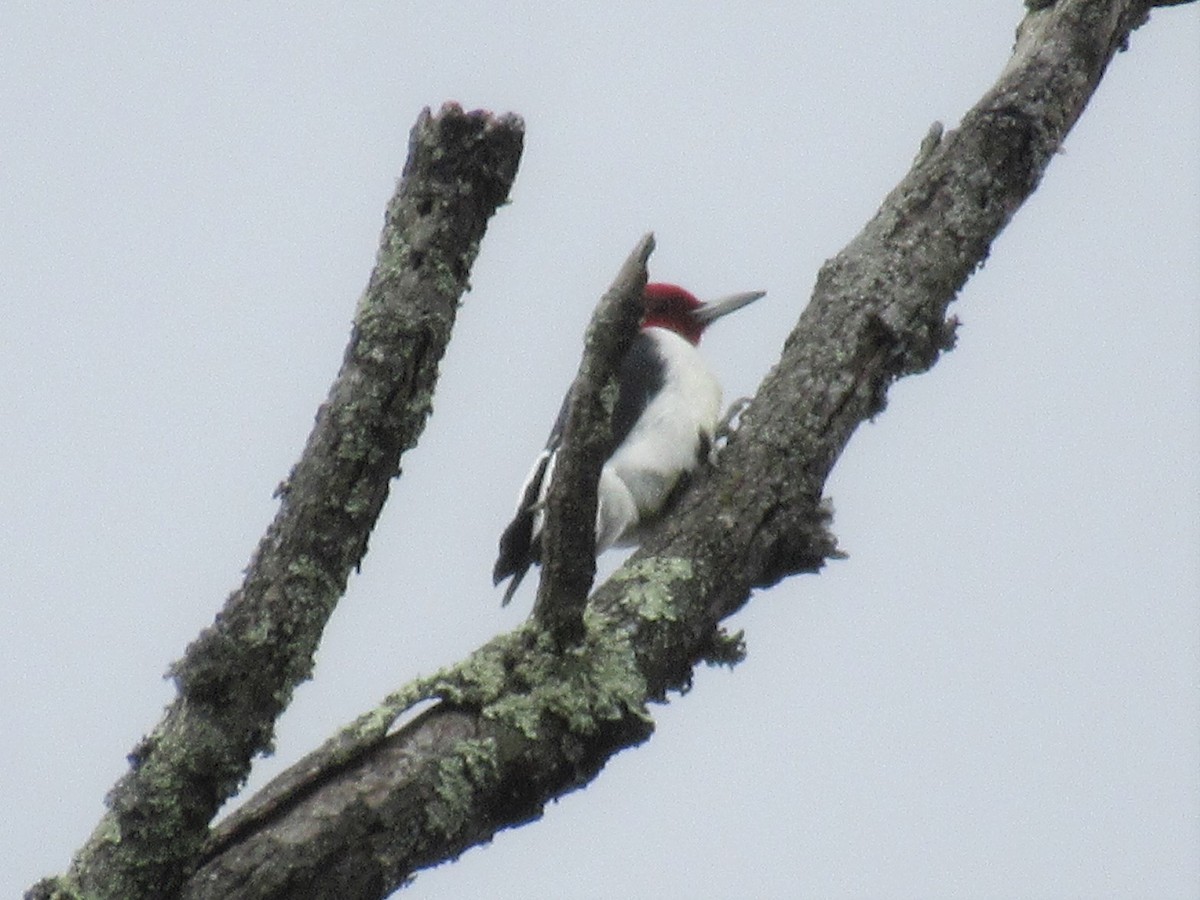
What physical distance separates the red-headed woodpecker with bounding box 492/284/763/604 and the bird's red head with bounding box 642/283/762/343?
363 mm

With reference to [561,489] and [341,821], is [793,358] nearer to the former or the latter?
[561,489]

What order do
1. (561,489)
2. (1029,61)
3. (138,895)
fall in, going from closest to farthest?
(138,895), (561,489), (1029,61)

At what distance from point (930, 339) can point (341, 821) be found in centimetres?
176

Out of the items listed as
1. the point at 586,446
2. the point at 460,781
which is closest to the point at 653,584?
the point at 586,446

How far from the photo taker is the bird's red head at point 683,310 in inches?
254

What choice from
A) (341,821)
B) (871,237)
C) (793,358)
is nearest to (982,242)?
(871,237)

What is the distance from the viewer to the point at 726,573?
3582 millimetres

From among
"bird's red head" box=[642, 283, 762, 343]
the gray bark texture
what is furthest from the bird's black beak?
the gray bark texture

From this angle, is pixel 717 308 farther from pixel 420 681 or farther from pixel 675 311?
pixel 420 681

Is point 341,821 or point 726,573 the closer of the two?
point 341,821

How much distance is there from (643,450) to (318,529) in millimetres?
1949

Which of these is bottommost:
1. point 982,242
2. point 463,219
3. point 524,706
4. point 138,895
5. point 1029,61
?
point 138,895

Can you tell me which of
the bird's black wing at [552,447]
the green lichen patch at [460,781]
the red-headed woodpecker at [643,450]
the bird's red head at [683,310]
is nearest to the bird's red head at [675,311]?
the bird's red head at [683,310]

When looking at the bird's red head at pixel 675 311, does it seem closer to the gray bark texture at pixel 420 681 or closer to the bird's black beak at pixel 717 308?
the bird's black beak at pixel 717 308
